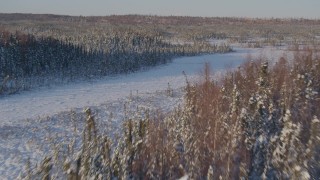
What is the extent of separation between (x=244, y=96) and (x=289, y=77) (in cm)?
174

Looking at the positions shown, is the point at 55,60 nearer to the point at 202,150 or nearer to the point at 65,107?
the point at 65,107

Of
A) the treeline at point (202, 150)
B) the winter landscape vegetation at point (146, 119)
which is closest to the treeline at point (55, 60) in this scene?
the winter landscape vegetation at point (146, 119)

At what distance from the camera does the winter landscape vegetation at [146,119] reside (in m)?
5.20

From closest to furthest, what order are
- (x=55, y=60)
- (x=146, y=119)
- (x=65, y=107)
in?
(x=146, y=119), (x=65, y=107), (x=55, y=60)

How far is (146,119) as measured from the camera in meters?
5.90

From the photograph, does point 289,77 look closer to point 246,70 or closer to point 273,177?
point 246,70

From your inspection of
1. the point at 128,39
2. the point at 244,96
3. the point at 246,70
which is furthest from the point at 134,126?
the point at 128,39

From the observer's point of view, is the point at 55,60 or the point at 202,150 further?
the point at 55,60

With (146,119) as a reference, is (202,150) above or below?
below

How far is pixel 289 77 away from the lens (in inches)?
395

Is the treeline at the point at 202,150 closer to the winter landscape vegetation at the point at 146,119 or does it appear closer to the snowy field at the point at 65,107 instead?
the winter landscape vegetation at the point at 146,119

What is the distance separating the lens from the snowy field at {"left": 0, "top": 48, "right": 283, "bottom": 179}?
7.98 meters

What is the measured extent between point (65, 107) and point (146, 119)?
6166mm

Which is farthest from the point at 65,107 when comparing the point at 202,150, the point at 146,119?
the point at 202,150
